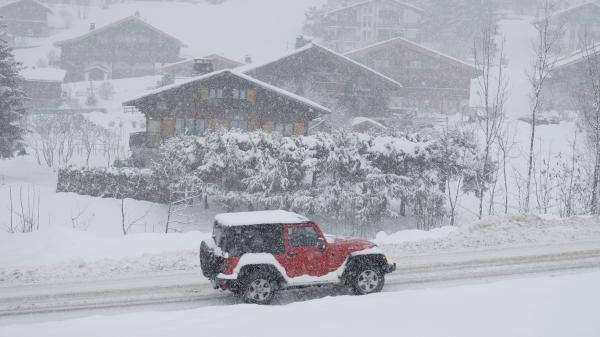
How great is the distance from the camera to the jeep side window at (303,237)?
11.0 metres

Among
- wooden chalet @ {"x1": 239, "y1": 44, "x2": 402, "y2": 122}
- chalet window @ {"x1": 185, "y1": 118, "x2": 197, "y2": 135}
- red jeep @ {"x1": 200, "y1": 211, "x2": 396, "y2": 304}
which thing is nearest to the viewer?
red jeep @ {"x1": 200, "y1": 211, "x2": 396, "y2": 304}

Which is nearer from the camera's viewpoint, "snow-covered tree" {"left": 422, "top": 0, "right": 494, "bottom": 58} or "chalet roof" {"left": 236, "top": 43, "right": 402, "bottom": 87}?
"chalet roof" {"left": 236, "top": 43, "right": 402, "bottom": 87}

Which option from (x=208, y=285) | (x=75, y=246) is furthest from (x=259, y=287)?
(x=75, y=246)

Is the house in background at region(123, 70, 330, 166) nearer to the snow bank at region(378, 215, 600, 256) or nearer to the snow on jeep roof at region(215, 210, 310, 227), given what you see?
the snow bank at region(378, 215, 600, 256)

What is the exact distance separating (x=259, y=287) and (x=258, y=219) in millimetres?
1316

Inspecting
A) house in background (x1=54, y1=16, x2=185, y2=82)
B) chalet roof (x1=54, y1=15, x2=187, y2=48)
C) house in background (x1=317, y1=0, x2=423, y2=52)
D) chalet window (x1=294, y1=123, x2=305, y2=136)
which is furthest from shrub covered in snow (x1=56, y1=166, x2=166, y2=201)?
house in background (x1=317, y1=0, x2=423, y2=52)

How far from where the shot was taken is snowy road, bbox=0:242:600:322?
10.9 m

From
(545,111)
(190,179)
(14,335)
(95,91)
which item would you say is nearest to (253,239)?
(14,335)

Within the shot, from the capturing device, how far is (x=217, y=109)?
1342 inches

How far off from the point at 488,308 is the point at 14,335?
303 inches

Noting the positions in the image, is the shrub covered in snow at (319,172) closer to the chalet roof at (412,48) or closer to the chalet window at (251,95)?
the chalet window at (251,95)

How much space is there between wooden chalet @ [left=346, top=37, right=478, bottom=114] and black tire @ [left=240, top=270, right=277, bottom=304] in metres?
48.9

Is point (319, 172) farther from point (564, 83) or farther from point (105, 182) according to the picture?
point (564, 83)

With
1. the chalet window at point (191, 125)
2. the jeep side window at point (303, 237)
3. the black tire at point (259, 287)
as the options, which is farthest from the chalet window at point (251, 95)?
the black tire at point (259, 287)
